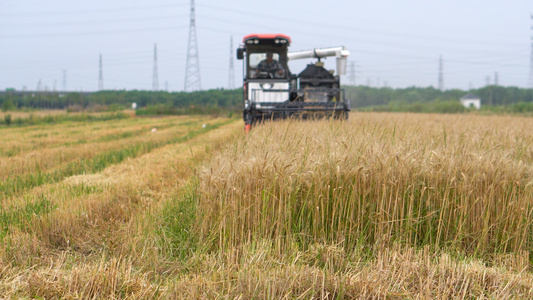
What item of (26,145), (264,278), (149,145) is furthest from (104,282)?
(26,145)

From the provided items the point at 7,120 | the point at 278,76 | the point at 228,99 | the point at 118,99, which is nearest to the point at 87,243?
the point at 278,76

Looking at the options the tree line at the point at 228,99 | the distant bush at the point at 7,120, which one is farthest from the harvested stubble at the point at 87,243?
the tree line at the point at 228,99

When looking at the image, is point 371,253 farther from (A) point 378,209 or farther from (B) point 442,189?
(B) point 442,189

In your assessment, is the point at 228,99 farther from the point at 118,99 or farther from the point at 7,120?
the point at 7,120

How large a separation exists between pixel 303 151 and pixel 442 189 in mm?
1258

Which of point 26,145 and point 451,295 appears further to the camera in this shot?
point 26,145

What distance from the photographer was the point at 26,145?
38.8 ft

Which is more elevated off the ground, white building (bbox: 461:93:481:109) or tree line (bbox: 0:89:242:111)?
white building (bbox: 461:93:481:109)

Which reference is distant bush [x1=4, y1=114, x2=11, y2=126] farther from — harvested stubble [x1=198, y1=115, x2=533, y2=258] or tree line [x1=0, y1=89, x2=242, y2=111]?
harvested stubble [x1=198, y1=115, x2=533, y2=258]

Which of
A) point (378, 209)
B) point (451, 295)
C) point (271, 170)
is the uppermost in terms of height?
point (271, 170)

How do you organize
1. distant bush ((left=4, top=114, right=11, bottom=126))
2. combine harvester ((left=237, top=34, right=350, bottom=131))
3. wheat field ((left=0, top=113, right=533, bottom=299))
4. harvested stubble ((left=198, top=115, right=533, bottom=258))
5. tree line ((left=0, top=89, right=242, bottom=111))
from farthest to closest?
tree line ((left=0, top=89, right=242, bottom=111))
distant bush ((left=4, top=114, right=11, bottom=126))
combine harvester ((left=237, top=34, right=350, bottom=131))
harvested stubble ((left=198, top=115, right=533, bottom=258))
wheat field ((left=0, top=113, right=533, bottom=299))

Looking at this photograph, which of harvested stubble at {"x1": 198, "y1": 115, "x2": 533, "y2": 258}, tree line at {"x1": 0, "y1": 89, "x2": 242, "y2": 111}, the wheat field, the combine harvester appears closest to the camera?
the wheat field

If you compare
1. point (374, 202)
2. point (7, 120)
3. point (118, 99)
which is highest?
point (118, 99)

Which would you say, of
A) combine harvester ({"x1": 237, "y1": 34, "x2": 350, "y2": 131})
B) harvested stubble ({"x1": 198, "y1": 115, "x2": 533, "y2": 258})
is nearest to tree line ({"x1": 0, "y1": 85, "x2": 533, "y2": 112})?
combine harvester ({"x1": 237, "y1": 34, "x2": 350, "y2": 131})
